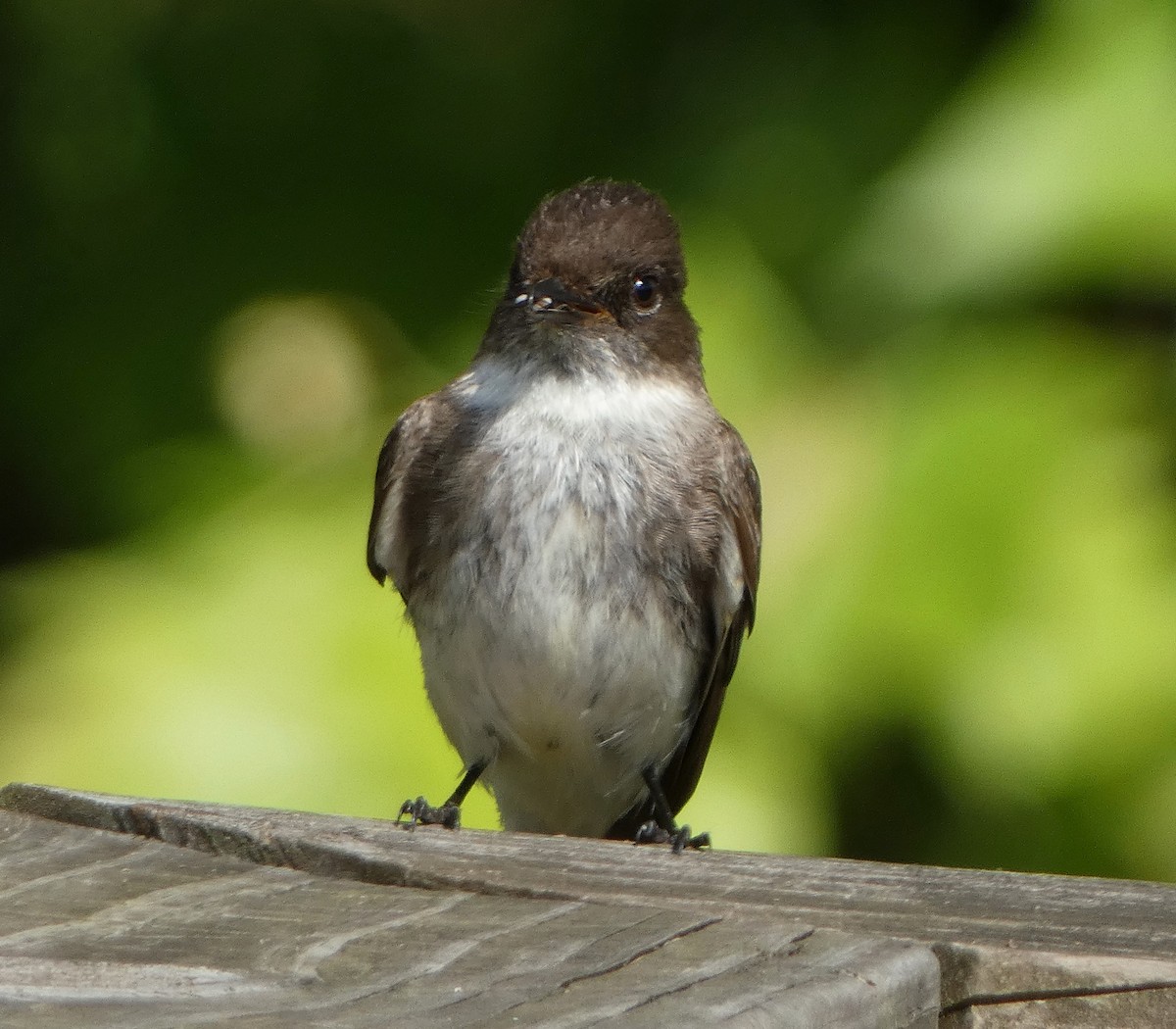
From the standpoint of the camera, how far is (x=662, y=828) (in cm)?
375

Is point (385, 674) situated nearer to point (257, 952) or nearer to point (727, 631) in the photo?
point (727, 631)

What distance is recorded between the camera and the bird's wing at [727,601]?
12.4 ft

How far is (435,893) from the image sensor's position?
6.61 ft

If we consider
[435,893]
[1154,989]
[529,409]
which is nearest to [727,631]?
[529,409]

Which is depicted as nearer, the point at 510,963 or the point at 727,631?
the point at 510,963

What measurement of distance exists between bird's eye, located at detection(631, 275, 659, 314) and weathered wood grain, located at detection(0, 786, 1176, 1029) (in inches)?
66.9

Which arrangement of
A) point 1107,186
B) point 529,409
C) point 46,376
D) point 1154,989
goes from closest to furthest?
point 1154,989 < point 529,409 < point 1107,186 < point 46,376

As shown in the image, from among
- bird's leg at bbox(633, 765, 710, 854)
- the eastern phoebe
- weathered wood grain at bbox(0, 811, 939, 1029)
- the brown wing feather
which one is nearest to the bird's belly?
the eastern phoebe

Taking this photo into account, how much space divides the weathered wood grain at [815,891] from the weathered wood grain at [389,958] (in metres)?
0.03

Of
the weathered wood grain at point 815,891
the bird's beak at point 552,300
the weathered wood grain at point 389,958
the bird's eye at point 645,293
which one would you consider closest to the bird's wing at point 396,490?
the bird's beak at point 552,300

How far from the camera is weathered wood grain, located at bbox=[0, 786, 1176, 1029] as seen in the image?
177cm

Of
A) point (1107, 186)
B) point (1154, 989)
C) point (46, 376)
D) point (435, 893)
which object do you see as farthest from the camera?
point (46, 376)

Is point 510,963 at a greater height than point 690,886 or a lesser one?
lesser

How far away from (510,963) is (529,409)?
6.78 feet
